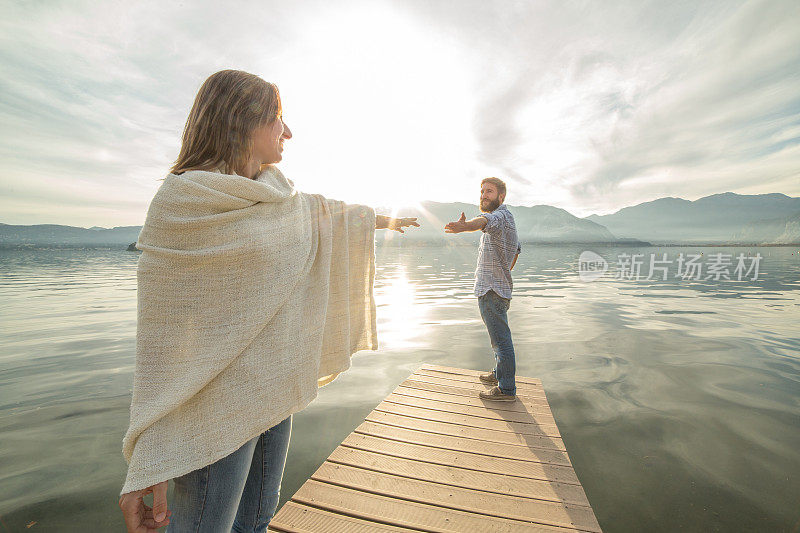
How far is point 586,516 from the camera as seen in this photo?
273 centimetres

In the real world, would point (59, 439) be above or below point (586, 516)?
below

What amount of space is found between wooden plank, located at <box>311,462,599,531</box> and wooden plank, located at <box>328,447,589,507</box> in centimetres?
→ 6

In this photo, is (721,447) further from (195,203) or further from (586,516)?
(195,203)

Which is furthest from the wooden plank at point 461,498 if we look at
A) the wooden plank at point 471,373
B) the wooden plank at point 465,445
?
the wooden plank at point 471,373

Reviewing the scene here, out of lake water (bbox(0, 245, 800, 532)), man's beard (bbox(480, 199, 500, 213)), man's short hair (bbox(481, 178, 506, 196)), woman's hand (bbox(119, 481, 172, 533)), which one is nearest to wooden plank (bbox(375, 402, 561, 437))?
lake water (bbox(0, 245, 800, 532))

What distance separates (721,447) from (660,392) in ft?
6.13

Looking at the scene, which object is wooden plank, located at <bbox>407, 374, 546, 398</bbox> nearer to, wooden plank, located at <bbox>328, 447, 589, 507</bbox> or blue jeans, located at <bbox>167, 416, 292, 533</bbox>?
wooden plank, located at <bbox>328, 447, 589, 507</bbox>

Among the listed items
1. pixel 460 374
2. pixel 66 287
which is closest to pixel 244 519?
pixel 460 374

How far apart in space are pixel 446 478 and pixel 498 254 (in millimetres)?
2601

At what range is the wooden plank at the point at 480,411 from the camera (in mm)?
4262

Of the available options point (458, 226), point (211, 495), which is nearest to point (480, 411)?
point (458, 226)

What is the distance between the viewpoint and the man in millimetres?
4480

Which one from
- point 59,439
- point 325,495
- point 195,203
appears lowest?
point 59,439

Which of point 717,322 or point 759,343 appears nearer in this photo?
point 759,343
